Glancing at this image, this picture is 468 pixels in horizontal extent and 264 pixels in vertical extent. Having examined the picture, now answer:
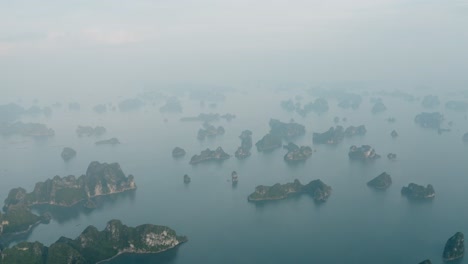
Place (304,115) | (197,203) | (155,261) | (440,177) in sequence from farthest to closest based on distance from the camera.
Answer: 1. (304,115)
2. (440,177)
3. (197,203)
4. (155,261)

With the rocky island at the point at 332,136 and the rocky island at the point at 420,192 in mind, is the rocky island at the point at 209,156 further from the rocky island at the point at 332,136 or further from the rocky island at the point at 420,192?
the rocky island at the point at 420,192

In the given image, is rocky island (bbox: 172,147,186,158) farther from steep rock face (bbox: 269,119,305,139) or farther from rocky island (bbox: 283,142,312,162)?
steep rock face (bbox: 269,119,305,139)

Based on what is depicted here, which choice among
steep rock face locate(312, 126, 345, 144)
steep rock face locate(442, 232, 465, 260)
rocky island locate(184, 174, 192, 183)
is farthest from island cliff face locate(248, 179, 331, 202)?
steep rock face locate(312, 126, 345, 144)

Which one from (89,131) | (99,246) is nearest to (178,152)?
(89,131)

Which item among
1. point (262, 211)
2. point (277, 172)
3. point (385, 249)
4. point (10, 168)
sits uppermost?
point (10, 168)

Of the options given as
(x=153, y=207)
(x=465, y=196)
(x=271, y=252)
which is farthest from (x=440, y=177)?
(x=153, y=207)

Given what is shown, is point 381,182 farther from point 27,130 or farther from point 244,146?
point 27,130

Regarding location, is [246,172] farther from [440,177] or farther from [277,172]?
[440,177]
